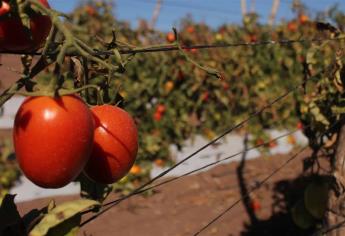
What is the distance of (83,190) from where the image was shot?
92 cm

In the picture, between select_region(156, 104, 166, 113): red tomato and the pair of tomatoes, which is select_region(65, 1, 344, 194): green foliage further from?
the pair of tomatoes

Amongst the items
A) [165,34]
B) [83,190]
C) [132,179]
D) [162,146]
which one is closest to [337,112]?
→ [83,190]

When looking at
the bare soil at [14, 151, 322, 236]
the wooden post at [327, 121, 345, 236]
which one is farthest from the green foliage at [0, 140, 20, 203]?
the wooden post at [327, 121, 345, 236]

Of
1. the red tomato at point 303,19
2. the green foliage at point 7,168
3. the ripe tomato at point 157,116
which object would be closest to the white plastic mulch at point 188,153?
the green foliage at point 7,168

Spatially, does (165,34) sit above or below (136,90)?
above

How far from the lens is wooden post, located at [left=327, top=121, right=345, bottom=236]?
165 centimetres

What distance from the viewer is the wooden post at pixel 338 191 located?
1646 millimetres

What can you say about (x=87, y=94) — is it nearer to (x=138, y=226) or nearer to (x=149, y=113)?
(x=138, y=226)

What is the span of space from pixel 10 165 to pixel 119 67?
10.4 feet

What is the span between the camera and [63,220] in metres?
0.74

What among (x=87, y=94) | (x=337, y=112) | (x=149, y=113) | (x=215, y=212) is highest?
(x=87, y=94)

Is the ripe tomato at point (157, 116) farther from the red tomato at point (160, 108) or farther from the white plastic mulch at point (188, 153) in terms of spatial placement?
the white plastic mulch at point (188, 153)

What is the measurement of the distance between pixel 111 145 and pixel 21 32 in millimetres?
194

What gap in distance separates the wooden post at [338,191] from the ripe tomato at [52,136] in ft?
3.91
